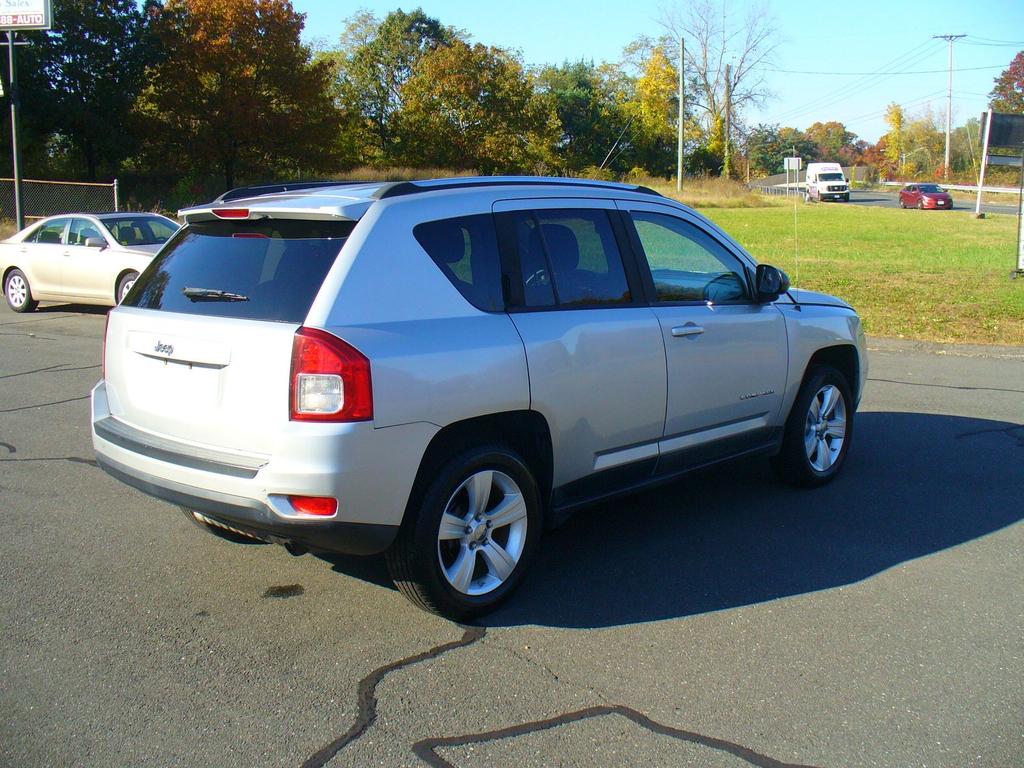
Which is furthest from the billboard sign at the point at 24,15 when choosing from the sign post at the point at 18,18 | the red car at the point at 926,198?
the red car at the point at 926,198

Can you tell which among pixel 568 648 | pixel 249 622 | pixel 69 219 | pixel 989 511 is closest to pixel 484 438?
pixel 568 648

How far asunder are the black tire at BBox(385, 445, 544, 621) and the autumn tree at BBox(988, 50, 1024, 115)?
121211 mm

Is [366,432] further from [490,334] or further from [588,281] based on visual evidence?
[588,281]

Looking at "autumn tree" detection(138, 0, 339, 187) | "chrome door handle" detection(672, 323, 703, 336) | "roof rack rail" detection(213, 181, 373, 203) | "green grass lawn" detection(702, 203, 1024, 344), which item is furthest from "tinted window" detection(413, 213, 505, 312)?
"autumn tree" detection(138, 0, 339, 187)

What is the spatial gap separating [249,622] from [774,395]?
3.31 metres

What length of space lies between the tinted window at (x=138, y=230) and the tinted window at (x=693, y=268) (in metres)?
11.2

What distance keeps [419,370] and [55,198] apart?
79.7 ft

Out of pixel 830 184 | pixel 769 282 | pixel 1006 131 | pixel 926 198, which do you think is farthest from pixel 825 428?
pixel 830 184

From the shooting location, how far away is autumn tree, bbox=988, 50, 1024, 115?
10946cm

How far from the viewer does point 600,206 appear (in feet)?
16.9

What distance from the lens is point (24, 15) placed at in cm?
2172

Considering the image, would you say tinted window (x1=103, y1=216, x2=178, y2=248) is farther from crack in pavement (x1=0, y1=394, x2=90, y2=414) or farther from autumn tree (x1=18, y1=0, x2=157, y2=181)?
autumn tree (x1=18, y1=0, x2=157, y2=181)

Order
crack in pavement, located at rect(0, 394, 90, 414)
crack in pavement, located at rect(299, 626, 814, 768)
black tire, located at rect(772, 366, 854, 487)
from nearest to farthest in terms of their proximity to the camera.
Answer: crack in pavement, located at rect(299, 626, 814, 768) → black tire, located at rect(772, 366, 854, 487) → crack in pavement, located at rect(0, 394, 90, 414)

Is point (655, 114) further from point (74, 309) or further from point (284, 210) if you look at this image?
point (284, 210)
